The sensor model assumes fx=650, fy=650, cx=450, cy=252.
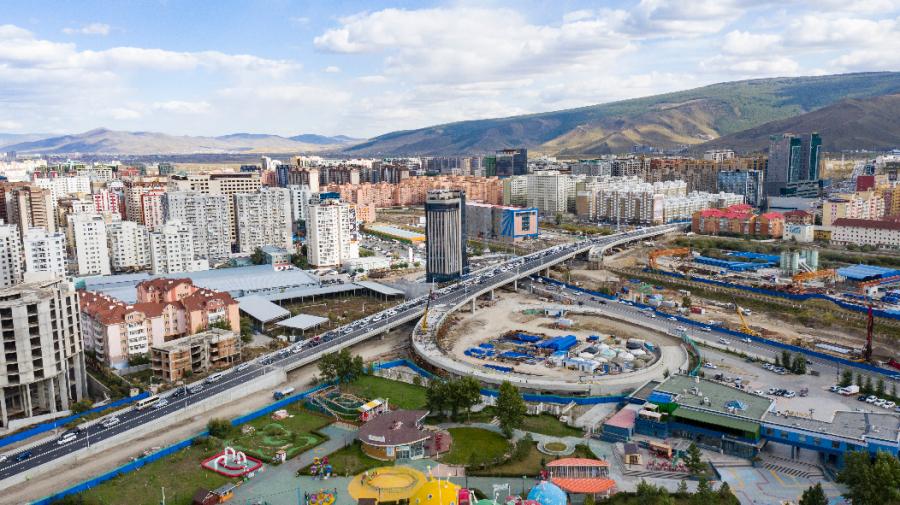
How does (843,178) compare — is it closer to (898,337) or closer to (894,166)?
(894,166)

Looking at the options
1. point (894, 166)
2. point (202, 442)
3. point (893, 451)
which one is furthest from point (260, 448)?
point (894, 166)

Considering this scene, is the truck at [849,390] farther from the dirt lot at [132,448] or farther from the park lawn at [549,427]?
the dirt lot at [132,448]

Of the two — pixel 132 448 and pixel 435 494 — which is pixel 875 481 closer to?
pixel 435 494

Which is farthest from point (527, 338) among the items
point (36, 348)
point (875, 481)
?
point (36, 348)

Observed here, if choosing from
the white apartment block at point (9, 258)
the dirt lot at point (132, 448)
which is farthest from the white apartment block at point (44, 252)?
the dirt lot at point (132, 448)

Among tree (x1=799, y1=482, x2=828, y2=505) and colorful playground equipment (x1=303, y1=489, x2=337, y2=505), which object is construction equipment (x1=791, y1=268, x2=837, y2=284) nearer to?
tree (x1=799, y1=482, x2=828, y2=505)
